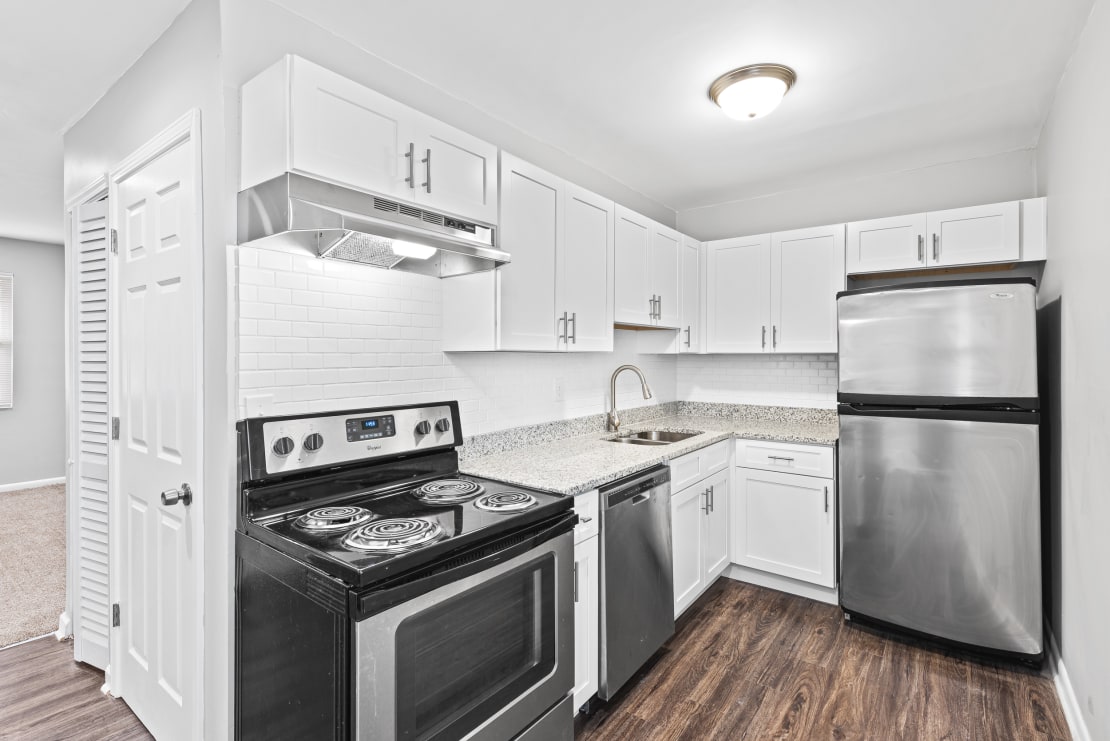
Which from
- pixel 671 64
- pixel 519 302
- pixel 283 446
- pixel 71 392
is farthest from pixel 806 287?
pixel 71 392

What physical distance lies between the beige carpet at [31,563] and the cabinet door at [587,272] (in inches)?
122

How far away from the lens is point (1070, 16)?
189 centimetres

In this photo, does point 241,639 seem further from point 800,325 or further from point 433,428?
point 800,325

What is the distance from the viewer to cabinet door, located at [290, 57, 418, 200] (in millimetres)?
1564

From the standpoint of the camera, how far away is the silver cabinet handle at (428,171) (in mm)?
1868

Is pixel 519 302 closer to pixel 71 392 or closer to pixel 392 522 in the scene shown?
pixel 392 522

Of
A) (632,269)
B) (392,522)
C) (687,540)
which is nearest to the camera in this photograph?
(392,522)

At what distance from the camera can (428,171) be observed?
1.88m

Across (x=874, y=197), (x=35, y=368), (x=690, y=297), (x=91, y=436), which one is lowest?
(x=91, y=436)

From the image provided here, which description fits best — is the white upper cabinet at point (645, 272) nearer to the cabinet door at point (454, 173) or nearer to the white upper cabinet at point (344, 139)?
the cabinet door at point (454, 173)

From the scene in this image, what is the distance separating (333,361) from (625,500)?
3.98ft

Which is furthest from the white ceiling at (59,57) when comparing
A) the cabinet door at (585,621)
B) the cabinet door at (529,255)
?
the cabinet door at (585,621)

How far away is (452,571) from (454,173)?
1303 millimetres

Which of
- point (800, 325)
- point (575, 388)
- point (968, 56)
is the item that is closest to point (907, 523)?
point (800, 325)
